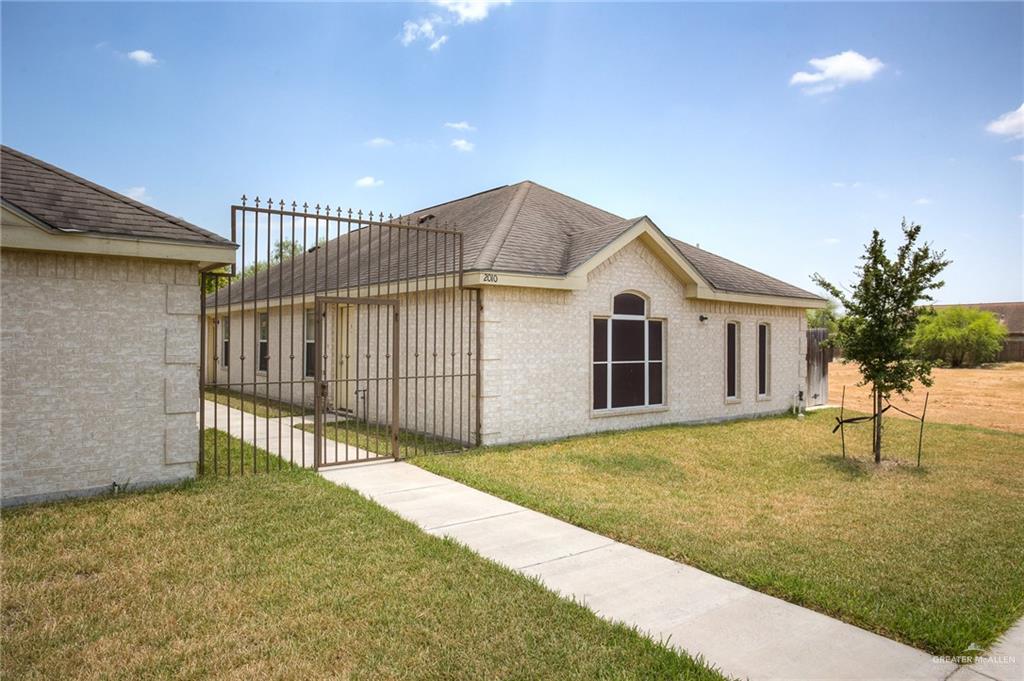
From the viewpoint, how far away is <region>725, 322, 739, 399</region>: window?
582 inches

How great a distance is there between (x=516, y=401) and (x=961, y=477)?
6872 millimetres

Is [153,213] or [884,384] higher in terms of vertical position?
[153,213]

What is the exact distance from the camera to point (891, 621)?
12.6 feet

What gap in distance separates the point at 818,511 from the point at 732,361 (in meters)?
8.75

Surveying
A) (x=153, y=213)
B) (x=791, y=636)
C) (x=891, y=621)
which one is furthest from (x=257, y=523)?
(x=891, y=621)

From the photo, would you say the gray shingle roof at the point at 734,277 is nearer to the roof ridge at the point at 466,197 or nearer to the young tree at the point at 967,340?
the roof ridge at the point at 466,197

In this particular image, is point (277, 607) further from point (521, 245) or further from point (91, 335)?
point (521, 245)

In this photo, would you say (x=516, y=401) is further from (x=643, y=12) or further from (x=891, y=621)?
(x=643, y=12)

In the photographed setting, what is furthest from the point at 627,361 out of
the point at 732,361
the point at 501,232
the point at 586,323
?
the point at 732,361

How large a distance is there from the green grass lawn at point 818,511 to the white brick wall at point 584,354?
62 cm

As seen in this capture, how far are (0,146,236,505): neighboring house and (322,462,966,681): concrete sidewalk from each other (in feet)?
10.4

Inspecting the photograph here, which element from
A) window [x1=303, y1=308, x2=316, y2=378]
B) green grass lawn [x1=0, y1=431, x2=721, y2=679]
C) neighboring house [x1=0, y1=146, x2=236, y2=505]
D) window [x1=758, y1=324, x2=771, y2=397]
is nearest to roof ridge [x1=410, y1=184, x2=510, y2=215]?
window [x1=303, y1=308, x2=316, y2=378]

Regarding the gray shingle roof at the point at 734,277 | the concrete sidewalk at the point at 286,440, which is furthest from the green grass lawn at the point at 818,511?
the gray shingle roof at the point at 734,277

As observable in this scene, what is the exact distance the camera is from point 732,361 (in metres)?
14.9
